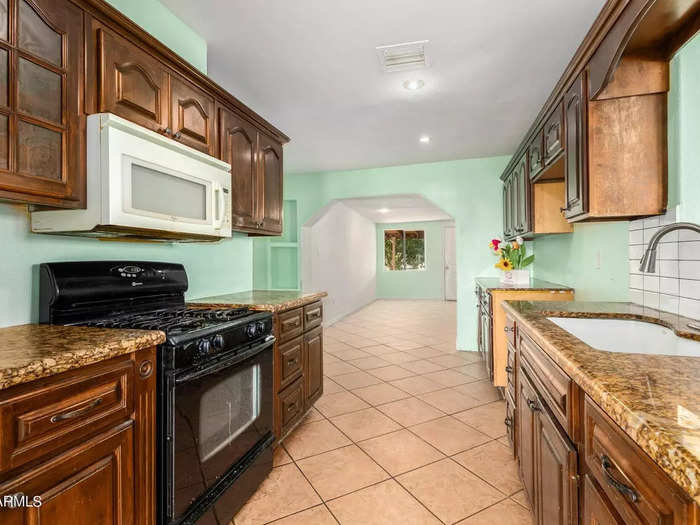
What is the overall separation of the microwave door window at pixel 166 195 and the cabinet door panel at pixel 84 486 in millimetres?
848

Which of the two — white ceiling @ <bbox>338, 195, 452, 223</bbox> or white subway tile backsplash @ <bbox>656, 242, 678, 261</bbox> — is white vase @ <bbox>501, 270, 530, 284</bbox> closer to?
white subway tile backsplash @ <bbox>656, 242, 678, 261</bbox>

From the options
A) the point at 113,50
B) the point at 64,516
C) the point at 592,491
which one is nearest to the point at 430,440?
the point at 592,491

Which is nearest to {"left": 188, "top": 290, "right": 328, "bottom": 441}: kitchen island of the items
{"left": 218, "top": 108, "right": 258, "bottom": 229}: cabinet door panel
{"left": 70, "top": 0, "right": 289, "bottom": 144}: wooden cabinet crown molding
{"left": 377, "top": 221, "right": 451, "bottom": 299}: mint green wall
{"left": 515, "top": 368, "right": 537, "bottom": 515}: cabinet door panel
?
{"left": 218, "top": 108, "right": 258, "bottom": 229}: cabinet door panel

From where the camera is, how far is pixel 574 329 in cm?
160

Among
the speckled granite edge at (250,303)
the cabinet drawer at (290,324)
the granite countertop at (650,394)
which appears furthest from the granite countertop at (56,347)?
the granite countertop at (650,394)

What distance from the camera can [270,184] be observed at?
8.82ft

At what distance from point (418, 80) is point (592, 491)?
2.52 meters

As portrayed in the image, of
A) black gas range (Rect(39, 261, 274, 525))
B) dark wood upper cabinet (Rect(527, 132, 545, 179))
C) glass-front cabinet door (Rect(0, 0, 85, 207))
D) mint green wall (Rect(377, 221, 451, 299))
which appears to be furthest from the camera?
mint green wall (Rect(377, 221, 451, 299))

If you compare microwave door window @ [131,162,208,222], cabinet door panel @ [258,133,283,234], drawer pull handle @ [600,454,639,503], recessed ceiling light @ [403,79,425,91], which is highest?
recessed ceiling light @ [403,79,425,91]

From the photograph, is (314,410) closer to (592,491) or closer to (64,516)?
(64,516)

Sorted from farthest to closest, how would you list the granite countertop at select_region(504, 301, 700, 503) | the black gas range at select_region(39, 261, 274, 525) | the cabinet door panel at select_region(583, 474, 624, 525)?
1. the black gas range at select_region(39, 261, 274, 525)
2. the cabinet door panel at select_region(583, 474, 624, 525)
3. the granite countertop at select_region(504, 301, 700, 503)

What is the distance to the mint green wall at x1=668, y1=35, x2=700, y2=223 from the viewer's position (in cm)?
137

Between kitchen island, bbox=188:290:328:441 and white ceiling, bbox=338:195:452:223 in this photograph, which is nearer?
kitchen island, bbox=188:290:328:441

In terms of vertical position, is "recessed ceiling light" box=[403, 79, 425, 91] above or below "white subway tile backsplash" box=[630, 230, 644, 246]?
above
